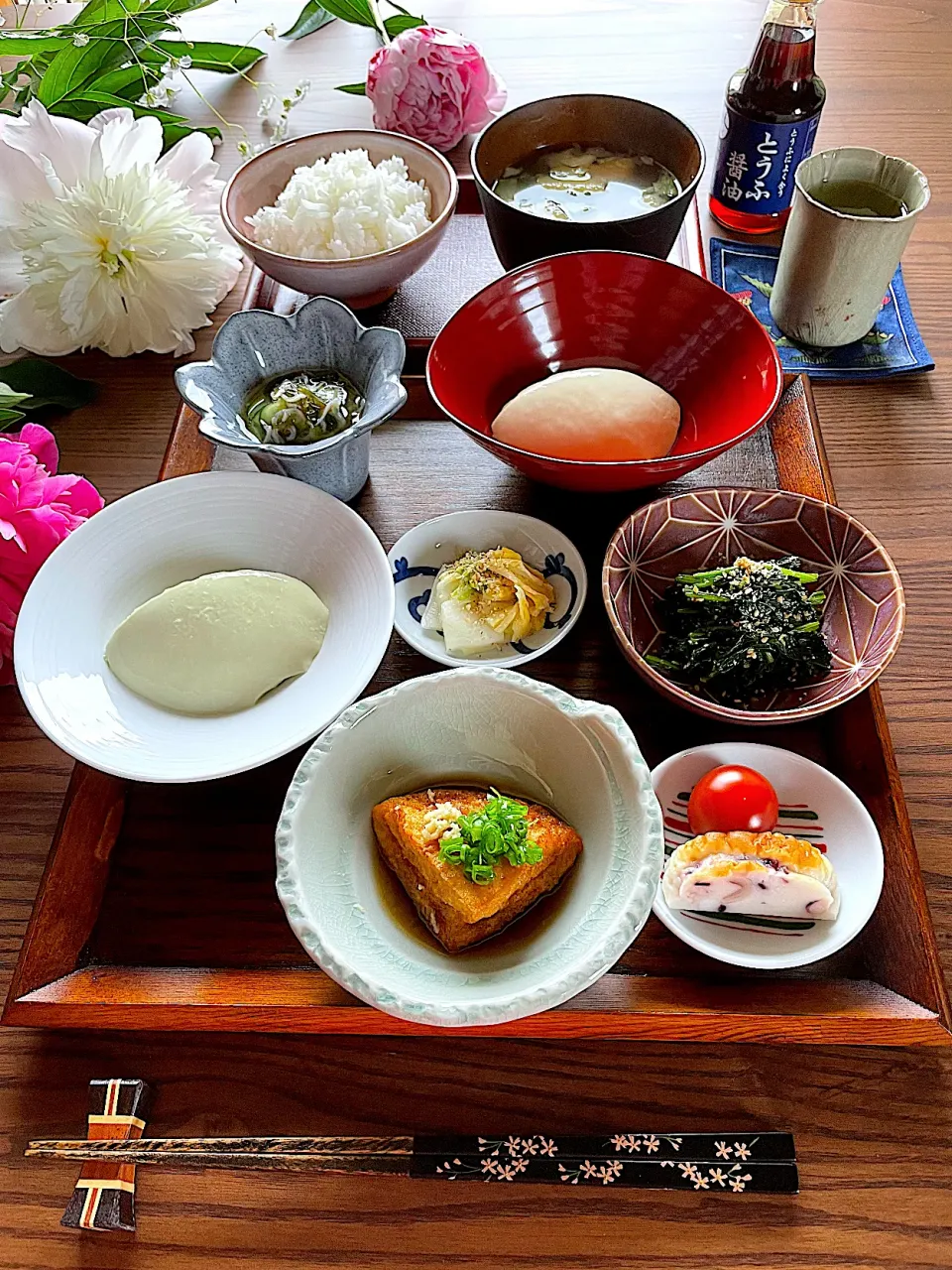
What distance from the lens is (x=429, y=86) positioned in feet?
6.00

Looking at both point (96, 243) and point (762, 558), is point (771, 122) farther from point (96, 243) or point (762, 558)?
point (96, 243)

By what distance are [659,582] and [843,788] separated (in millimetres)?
371

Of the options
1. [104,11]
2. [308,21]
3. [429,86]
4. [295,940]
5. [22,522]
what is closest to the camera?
[295,940]

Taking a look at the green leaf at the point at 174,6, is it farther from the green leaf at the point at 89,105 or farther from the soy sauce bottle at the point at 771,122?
the soy sauce bottle at the point at 771,122

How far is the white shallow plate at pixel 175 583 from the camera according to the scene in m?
1.01

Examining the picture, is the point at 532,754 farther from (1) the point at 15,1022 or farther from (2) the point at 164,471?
(2) the point at 164,471

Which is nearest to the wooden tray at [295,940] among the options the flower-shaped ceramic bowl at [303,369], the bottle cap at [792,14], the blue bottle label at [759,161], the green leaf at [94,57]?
the flower-shaped ceramic bowl at [303,369]

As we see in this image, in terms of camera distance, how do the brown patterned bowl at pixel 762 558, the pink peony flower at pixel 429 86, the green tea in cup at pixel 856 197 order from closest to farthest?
the brown patterned bowl at pixel 762 558 → the green tea in cup at pixel 856 197 → the pink peony flower at pixel 429 86

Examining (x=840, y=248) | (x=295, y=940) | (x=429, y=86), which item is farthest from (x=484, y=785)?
(x=429, y=86)

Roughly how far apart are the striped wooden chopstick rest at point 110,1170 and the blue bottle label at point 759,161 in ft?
5.77

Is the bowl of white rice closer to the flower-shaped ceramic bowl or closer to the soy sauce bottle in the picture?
the flower-shaped ceramic bowl

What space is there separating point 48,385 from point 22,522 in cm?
56

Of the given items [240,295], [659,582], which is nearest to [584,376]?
[659,582]

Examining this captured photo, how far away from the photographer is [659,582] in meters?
1.25
